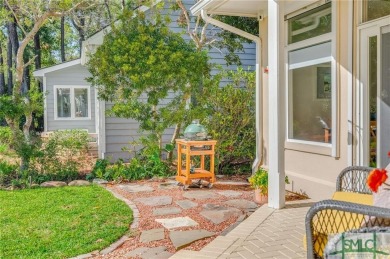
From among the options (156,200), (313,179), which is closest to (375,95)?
(313,179)

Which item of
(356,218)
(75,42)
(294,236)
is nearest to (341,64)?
(294,236)

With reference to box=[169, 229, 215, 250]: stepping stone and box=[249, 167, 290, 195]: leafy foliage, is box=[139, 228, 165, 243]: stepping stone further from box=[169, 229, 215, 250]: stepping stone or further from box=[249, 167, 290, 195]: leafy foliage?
box=[249, 167, 290, 195]: leafy foliage

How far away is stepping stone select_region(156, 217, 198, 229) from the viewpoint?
4561 mm

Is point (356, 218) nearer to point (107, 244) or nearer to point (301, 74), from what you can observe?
point (107, 244)

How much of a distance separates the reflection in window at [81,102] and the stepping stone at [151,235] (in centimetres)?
1172

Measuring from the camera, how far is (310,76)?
585 cm

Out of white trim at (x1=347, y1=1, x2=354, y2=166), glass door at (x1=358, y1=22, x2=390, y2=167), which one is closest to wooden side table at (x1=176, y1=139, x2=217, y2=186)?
white trim at (x1=347, y1=1, x2=354, y2=166)

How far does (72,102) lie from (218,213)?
11351 millimetres

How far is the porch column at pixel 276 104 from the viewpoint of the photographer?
482 centimetres

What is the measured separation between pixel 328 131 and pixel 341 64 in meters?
0.95

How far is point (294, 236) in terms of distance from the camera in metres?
3.84

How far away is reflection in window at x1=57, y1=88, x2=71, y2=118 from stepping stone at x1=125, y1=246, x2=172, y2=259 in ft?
40.1

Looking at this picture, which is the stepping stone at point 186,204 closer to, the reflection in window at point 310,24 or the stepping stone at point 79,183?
the stepping stone at point 79,183

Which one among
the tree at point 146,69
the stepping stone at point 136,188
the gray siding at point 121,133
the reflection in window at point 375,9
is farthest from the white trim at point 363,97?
the gray siding at point 121,133
